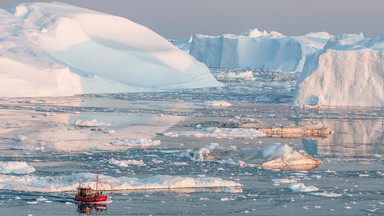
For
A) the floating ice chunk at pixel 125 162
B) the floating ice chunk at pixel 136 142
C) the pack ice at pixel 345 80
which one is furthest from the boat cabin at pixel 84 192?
the pack ice at pixel 345 80

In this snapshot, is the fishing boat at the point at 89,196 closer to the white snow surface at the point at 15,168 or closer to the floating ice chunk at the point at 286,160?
the white snow surface at the point at 15,168

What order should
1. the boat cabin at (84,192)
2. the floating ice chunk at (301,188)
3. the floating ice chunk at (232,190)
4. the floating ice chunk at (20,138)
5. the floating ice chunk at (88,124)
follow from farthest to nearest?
the floating ice chunk at (88,124)
the floating ice chunk at (20,138)
the floating ice chunk at (301,188)
the floating ice chunk at (232,190)
the boat cabin at (84,192)

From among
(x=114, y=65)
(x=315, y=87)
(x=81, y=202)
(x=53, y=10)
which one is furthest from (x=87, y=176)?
(x=53, y=10)

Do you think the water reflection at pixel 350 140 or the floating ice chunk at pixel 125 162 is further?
the water reflection at pixel 350 140

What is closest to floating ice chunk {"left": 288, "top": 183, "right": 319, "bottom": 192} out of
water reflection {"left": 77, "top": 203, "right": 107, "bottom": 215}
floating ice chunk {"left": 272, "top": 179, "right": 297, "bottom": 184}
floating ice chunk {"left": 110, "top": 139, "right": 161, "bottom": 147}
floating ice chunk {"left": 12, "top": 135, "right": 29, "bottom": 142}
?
floating ice chunk {"left": 272, "top": 179, "right": 297, "bottom": 184}

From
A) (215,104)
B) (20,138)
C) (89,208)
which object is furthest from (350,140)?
(215,104)

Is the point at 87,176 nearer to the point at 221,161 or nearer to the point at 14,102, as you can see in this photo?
the point at 221,161
